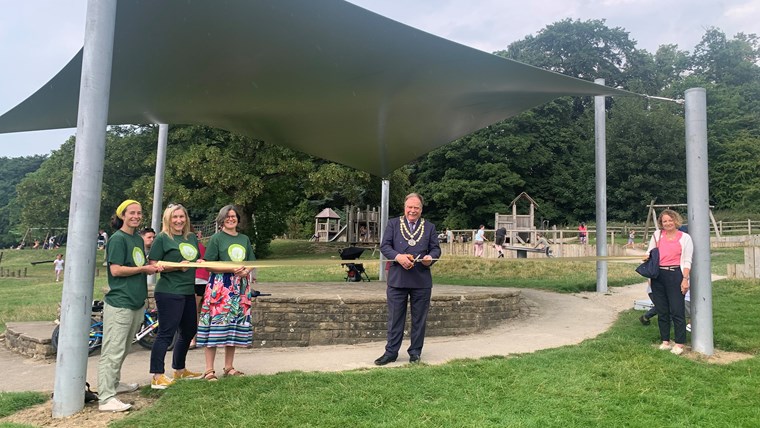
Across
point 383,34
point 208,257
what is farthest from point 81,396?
point 383,34

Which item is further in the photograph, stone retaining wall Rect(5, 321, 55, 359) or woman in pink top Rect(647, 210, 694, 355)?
stone retaining wall Rect(5, 321, 55, 359)

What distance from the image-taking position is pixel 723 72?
50.7m

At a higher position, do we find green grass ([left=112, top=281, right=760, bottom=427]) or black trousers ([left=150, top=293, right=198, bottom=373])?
black trousers ([left=150, top=293, right=198, bottom=373])

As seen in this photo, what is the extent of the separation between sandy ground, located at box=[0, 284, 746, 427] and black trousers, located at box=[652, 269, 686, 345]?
0.28 metres

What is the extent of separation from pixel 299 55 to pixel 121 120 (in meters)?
3.94

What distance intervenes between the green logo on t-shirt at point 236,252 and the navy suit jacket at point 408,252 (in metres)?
1.28

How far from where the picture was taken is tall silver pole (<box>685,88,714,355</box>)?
5062mm

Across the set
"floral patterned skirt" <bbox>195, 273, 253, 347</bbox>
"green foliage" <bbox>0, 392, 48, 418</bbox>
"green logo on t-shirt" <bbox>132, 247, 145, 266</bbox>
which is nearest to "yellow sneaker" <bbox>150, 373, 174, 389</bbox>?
"floral patterned skirt" <bbox>195, 273, 253, 347</bbox>

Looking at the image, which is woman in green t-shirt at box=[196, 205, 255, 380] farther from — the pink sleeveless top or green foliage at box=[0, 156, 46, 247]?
green foliage at box=[0, 156, 46, 247]

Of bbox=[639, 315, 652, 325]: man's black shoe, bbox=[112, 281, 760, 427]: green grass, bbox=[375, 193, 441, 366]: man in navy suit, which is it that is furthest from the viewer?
bbox=[639, 315, 652, 325]: man's black shoe

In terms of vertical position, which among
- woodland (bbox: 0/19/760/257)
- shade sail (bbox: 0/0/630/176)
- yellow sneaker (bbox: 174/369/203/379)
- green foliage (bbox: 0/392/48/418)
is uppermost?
woodland (bbox: 0/19/760/257)

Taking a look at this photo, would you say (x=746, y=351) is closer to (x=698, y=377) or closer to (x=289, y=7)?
(x=698, y=377)

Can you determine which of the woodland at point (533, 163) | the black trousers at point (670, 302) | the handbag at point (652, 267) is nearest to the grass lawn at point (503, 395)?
the black trousers at point (670, 302)

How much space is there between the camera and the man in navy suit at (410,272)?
469cm
